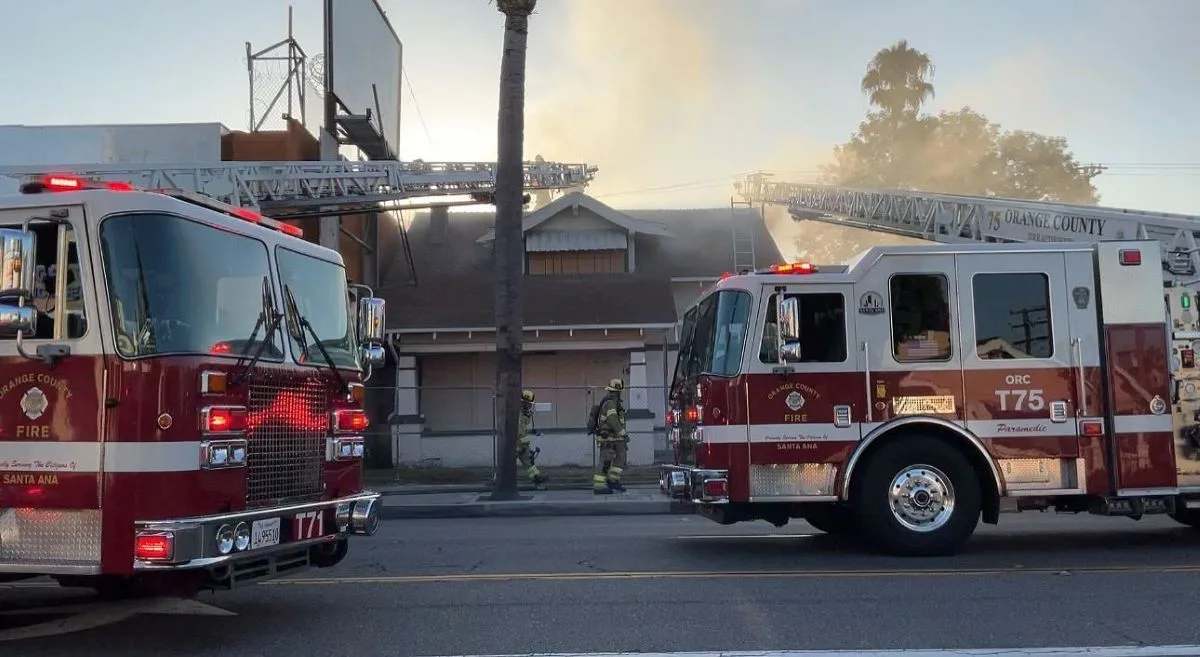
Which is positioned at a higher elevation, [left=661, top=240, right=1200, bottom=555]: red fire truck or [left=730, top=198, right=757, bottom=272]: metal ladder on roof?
[left=730, top=198, right=757, bottom=272]: metal ladder on roof

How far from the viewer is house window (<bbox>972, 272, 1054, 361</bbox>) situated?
8.21 meters

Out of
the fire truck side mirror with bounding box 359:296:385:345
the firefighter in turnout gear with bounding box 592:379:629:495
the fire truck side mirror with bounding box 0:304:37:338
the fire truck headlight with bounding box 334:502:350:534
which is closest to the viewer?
the fire truck side mirror with bounding box 0:304:37:338

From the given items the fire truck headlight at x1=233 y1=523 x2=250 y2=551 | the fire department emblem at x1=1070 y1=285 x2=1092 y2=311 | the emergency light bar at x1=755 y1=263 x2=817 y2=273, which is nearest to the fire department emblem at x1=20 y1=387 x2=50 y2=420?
the fire truck headlight at x1=233 y1=523 x2=250 y2=551

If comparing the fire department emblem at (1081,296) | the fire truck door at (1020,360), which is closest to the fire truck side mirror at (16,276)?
the fire truck door at (1020,360)

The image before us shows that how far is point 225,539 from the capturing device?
5176 millimetres

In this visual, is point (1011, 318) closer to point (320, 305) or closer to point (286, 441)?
point (320, 305)

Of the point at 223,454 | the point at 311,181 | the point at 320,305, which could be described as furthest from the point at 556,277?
the point at 223,454

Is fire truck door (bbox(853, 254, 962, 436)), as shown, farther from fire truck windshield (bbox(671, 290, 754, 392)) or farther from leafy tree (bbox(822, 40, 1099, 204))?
leafy tree (bbox(822, 40, 1099, 204))

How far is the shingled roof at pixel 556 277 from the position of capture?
20.1m

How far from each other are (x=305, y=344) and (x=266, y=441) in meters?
0.79

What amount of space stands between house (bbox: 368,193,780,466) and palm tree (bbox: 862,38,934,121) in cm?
2061

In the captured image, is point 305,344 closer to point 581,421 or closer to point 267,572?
point 267,572

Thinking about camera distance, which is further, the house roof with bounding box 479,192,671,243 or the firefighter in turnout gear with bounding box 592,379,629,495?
the house roof with bounding box 479,192,671,243

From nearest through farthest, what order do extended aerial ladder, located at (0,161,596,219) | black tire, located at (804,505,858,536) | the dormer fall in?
black tire, located at (804,505,858,536) < extended aerial ladder, located at (0,161,596,219) < the dormer
